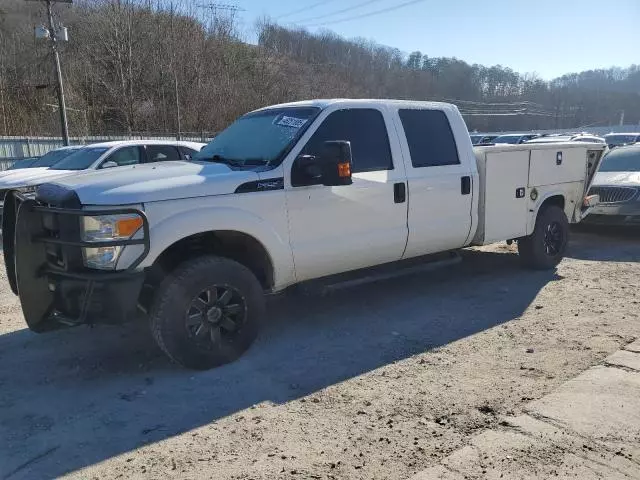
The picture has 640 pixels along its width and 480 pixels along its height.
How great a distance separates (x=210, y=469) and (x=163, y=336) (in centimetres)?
124

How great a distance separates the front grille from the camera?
895 cm

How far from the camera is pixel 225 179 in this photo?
4133 millimetres

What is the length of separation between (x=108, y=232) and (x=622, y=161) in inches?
396

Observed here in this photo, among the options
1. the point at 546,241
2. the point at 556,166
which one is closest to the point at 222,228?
the point at 546,241


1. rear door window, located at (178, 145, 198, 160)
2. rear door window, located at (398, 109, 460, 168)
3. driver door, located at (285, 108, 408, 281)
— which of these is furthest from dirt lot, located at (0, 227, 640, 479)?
rear door window, located at (178, 145, 198, 160)

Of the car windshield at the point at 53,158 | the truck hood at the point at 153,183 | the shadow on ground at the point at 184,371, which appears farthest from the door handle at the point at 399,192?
the car windshield at the point at 53,158

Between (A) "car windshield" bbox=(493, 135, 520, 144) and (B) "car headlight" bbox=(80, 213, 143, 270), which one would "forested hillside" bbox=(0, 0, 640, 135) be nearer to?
(A) "car windshield" bbox=(493, 135, 520, 144)

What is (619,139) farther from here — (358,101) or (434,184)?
(358,101)

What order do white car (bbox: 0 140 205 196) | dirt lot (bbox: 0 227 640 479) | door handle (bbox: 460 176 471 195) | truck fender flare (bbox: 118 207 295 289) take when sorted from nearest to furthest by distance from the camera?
dirt lot (bbox: 0 227 640 479) < truck fender flare (bbox: 118 207 295 289) < door handle (bbox: 460 176 471 195) < white car (bbox: 0 140 205 196)

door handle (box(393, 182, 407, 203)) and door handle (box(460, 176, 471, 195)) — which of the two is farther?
door handle (box(460, 176, 471, 195))

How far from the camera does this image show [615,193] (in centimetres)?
916

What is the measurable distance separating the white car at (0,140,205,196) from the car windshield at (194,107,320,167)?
513cm

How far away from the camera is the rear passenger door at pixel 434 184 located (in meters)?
5.34

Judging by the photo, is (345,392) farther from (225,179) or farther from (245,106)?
(245,106)
